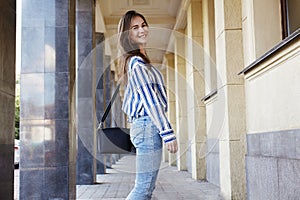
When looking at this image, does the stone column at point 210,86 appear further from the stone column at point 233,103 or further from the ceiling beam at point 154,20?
the ceiling beam at point 154,20

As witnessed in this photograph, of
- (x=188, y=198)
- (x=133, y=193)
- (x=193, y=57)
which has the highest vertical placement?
(x=193, y=57)

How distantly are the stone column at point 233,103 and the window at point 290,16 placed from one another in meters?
0.97

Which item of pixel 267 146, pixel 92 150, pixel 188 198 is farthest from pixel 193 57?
pixel 267 146

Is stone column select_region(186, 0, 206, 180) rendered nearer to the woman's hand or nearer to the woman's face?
the woman's face

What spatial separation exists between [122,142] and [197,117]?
6766 mm

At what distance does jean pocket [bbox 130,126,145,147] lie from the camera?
2.29 metres

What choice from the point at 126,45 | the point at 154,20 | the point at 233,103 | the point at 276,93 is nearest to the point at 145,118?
the point at 126,45

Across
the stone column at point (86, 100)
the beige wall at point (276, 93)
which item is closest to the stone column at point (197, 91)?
the stone column at point (86, 100)

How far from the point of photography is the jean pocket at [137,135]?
2.29 metres

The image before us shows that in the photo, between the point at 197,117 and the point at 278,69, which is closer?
the point at 278,69

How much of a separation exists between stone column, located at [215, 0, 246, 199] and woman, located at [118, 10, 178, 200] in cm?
291

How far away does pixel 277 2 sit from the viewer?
4.39m

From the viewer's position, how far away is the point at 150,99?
2316mm

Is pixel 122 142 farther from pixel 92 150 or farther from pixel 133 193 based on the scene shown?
pixel 92 150
